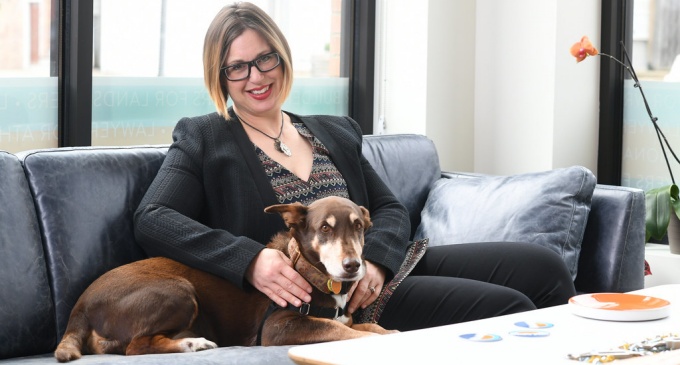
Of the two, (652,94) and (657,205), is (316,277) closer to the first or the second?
(657,205)

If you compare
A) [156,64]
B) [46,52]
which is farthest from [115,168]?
[156,64]

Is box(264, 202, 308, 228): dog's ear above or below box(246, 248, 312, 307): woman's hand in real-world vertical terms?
above

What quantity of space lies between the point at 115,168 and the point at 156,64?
1083 millimetres

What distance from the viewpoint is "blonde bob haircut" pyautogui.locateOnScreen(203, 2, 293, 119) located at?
99.1 inches

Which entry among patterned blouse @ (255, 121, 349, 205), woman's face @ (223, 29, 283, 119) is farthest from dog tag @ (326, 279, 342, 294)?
woman's face @ (223, 29, 283, 119)

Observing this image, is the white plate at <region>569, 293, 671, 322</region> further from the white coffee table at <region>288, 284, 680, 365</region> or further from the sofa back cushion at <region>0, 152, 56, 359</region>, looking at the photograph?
the sofa back cushion at <region>0, 152, 56, 359</region>

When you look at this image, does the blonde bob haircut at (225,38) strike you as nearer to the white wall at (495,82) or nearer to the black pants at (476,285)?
the black pants at (476,285)

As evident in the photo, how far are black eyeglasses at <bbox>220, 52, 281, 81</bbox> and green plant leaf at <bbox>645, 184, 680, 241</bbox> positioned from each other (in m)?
1.76

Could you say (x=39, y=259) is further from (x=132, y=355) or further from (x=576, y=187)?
(x=576, y=187)

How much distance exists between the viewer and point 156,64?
345 cm

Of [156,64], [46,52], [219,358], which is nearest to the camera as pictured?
[219,358]

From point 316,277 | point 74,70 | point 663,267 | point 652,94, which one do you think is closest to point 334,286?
point 316,277

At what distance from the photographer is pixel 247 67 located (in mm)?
2523

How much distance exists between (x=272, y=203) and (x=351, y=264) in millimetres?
412
